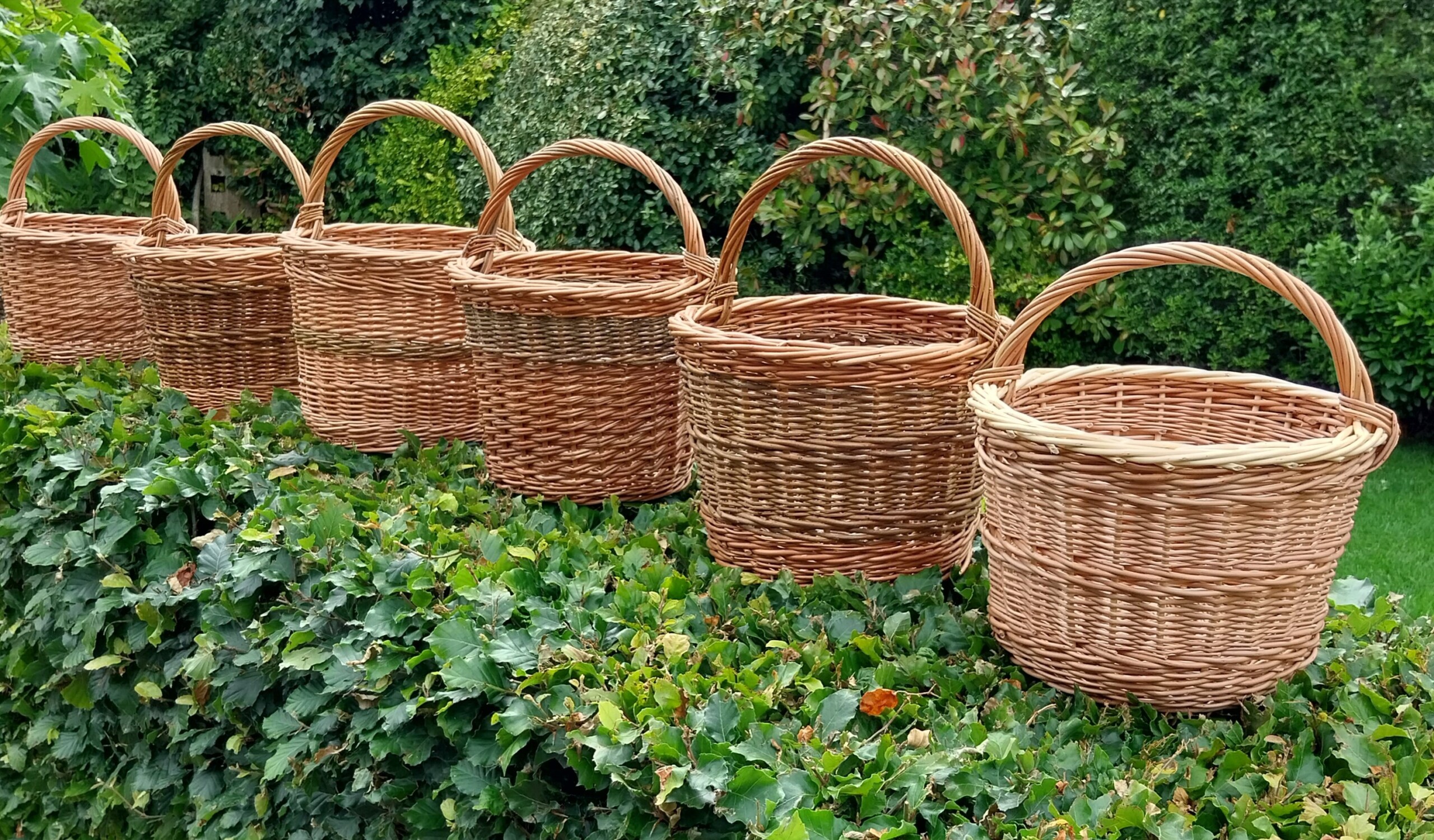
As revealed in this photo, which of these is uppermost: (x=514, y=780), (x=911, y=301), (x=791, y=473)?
(x=911, y=301)

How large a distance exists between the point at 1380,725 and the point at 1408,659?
1.10 ft

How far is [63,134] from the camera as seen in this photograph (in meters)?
3.91

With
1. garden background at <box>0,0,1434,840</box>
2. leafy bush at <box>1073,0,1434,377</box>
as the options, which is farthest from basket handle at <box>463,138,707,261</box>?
leafy bush at <box>1073,0,1434,377</box>

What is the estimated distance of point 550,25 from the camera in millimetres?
6109

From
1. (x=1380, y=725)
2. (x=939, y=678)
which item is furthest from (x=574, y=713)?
(x=1380, y=725)

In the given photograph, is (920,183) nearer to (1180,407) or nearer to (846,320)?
(846,320)

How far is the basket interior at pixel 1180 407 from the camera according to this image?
1.83 m

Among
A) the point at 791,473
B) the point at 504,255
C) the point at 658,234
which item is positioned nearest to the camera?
the point at 791,473

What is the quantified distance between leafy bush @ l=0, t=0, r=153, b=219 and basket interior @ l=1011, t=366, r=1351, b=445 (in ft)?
11.7

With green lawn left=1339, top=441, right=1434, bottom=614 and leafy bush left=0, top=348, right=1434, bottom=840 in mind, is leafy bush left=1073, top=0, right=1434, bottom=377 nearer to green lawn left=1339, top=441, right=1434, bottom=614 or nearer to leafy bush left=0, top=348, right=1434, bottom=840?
green lawn left=1339, top=441, right=1434, bottom=614

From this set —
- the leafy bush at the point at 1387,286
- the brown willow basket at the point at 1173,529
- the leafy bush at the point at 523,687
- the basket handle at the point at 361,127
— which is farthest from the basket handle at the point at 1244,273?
the leafy bush at the point at 1387,286

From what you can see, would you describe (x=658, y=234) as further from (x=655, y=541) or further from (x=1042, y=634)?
(x=1042, y=634)

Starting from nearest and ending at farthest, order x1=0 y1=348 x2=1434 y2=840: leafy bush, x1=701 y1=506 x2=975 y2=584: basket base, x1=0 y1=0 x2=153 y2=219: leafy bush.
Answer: x1=0 y1=348 x2=1434 y2=840: leafy bush → x1=701 y1=506 x2=975 y2=584: basket base → x1=0 y1=0 x2=153 y2=219: leafy bush

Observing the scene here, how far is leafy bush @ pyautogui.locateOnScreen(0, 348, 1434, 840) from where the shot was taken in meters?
1.47
